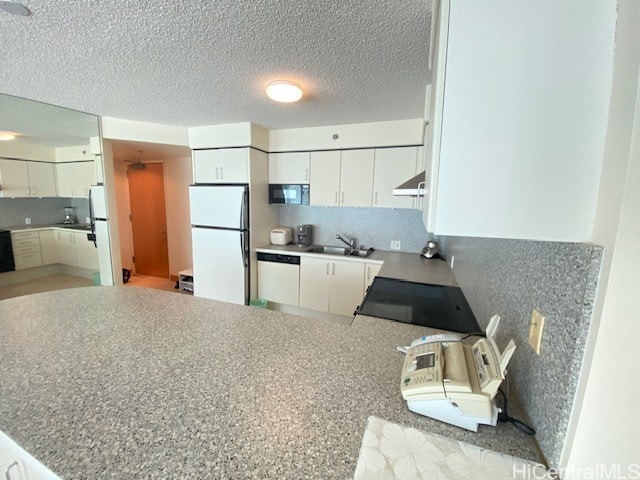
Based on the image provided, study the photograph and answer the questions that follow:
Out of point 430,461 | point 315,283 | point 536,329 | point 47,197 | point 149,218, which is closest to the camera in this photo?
point 430,461

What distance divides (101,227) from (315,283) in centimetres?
276

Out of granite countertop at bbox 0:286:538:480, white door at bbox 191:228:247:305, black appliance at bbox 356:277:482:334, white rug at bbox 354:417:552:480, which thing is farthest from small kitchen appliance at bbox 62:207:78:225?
white rug at bbox 354:417:552:480

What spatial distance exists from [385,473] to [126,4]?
194 centimetres

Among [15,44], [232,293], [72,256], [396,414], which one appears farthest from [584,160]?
[72,256]

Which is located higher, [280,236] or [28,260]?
[280,236]

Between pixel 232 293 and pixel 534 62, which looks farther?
pixel 232 293

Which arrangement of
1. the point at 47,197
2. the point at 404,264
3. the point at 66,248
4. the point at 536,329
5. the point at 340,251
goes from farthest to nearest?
1. the point at 66,248
2. the point at 340,251
3. the point at 47,197
4. the point at 404,264
5. the point at 536,329

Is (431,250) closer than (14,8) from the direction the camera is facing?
No

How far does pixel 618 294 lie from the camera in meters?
0.46

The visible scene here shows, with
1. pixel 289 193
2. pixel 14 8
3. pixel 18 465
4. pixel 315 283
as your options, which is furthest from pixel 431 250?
pixel 14 8

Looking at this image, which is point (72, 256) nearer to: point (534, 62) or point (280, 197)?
point (280, 197)

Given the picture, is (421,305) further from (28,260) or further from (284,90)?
(28,260)

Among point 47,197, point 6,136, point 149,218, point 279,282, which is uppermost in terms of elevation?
point 6,136

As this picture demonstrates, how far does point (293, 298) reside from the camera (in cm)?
312
